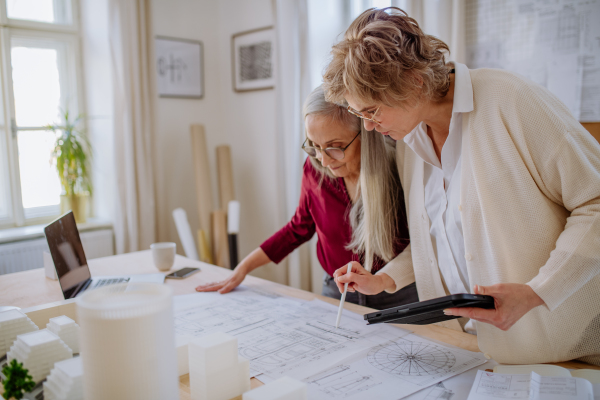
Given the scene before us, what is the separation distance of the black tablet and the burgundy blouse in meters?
0.53

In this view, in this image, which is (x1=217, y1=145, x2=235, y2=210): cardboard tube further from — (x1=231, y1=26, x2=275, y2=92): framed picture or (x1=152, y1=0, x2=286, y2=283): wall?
(x1=231, y1=26, x2=275, y2=92): framed picture

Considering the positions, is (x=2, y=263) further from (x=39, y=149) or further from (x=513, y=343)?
(x=513, y=343)

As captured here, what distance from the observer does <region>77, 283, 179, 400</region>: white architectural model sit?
685mm

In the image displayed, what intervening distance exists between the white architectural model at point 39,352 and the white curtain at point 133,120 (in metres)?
2.39

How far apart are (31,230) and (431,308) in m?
2.95

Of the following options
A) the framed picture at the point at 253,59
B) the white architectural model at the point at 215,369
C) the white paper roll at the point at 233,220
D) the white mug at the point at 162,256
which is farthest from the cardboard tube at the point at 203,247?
the white architectural model at the point at 215,369

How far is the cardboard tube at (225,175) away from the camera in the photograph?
11.8ft

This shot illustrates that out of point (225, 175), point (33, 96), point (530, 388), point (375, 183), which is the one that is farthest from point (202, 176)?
point (530, 388)

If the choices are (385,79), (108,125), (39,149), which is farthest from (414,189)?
(39,149)

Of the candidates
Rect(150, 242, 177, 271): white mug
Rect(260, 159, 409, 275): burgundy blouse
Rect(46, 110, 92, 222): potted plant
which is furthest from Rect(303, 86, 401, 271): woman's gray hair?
Rect(46, 110, 92, 222): potted plant

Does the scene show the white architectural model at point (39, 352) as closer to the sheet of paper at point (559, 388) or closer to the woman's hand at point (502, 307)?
the woman's hand at point (502, 307)

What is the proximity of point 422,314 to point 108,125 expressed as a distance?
2.96 m

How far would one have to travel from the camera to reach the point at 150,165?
11.0ft

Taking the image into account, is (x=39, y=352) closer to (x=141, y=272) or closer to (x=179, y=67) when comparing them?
(x=141, y=272)
